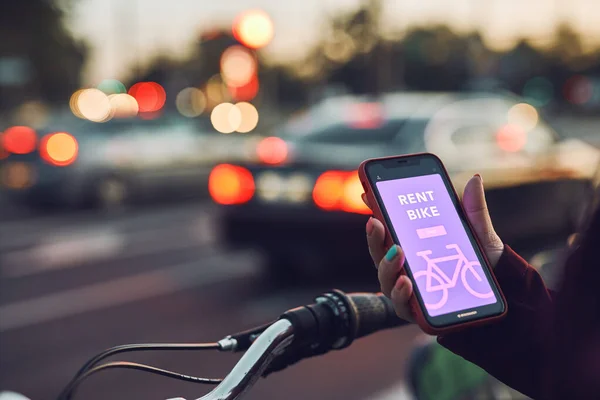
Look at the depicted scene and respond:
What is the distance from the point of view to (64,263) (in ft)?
29.8

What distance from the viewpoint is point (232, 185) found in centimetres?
735

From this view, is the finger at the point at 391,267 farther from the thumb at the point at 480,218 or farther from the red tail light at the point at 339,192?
the red tail light at the point at 339,192

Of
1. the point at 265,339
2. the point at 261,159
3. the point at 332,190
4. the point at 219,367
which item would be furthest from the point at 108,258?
the point at 265,339

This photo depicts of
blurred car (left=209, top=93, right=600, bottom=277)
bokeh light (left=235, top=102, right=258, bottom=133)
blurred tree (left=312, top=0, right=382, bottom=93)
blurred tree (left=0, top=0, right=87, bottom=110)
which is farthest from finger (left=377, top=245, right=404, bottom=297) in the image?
blurred tree (left=0, top=0, right=87, bottom=110)

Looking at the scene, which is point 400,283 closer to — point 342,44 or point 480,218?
point 480,218

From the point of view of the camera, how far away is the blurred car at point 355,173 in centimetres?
683

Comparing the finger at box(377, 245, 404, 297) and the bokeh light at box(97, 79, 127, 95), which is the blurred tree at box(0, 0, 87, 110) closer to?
the bokeh light at box(97, 79, 127, 95)

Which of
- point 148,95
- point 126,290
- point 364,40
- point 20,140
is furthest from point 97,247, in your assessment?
point 148,95

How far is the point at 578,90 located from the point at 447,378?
54.7 meters

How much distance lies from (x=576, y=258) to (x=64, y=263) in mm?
8312

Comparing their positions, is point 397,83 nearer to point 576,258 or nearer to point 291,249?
point 291,249

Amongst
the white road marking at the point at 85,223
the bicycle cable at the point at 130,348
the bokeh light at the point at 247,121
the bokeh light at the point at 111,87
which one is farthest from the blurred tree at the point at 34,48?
the bicycle cable at the point at 130,348

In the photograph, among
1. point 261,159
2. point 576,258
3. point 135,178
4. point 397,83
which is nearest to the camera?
point 576,258

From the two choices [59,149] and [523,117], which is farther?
[59,149]
